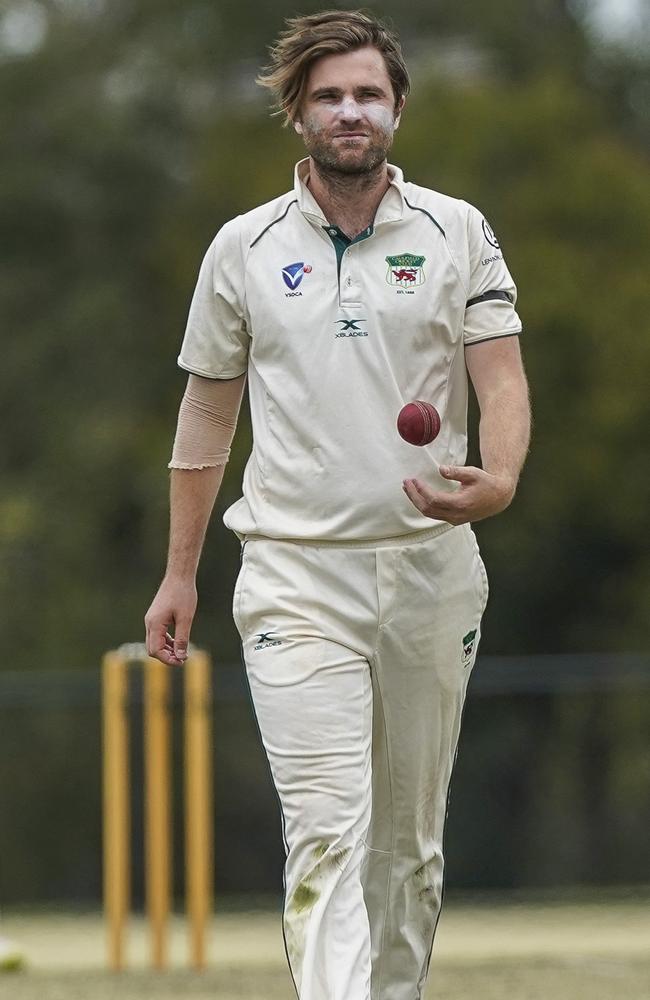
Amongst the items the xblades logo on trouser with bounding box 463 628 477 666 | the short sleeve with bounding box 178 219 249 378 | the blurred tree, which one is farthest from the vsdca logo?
the blurred tree

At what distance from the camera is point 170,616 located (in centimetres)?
492

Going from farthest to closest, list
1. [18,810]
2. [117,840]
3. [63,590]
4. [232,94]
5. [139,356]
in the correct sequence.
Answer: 1. [232,94]
2. [139,356]
3. [63,590]
4. [18,810]
5. [117,840]

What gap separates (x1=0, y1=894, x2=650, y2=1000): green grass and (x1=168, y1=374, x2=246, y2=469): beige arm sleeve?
2966 mm

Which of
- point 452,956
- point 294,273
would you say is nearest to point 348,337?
point 294,273

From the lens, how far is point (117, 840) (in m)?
9.17

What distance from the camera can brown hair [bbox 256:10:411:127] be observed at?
4781 millimetres

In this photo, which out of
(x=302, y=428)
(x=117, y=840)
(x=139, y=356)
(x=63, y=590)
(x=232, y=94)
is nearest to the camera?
(x=302, y=428)

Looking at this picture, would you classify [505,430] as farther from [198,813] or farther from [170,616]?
[198,813]

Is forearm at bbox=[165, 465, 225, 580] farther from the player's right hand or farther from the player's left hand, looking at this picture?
the player's left hand

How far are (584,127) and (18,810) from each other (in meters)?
11.5

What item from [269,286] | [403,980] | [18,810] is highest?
[269,286]

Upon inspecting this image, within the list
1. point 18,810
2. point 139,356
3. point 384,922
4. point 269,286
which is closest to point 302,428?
point 269,286

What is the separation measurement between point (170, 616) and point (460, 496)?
2.58 feet

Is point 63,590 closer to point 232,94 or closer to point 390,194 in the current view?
point 232,94
